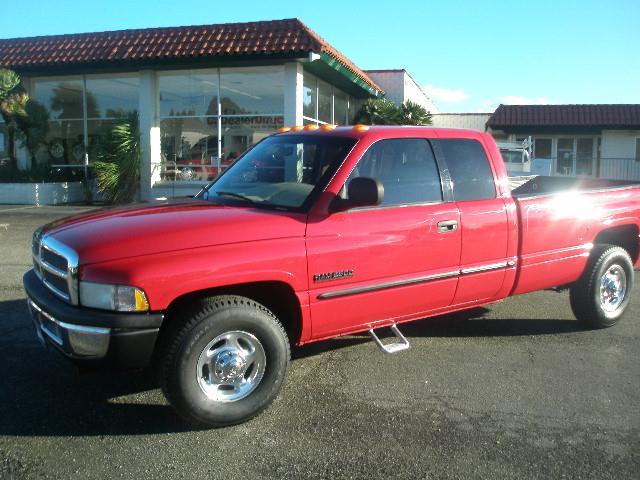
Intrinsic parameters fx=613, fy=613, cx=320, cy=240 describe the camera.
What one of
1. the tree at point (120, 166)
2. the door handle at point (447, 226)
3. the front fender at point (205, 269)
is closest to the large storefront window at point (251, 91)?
the tree at point (120, 166)

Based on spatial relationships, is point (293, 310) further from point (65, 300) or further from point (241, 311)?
point (65, 300)

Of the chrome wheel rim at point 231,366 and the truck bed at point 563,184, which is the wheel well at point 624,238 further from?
the chrome wheel rim at point 231,366

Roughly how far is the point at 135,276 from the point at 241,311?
0.67m

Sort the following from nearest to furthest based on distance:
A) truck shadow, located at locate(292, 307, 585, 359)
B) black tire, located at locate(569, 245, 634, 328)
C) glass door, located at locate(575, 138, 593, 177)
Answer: truck shadow, located at locate(292, 307, 585, 359) → black tire, located at locate(569, 245, 634, 328) → glass door, located at locate(575, 138, 593, 177)

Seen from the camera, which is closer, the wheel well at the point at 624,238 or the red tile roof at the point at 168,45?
the wheel well at the point at 624,238

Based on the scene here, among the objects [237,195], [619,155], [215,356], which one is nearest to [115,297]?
[215,356]

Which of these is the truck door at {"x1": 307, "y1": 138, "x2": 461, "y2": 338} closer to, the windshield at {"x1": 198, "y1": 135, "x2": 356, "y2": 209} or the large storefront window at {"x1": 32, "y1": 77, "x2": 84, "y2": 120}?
the windshield at {"x1": 198, "y1": 135, "x2": 356, "y2": 209}

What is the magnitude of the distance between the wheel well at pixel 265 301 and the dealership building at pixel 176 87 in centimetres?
1318

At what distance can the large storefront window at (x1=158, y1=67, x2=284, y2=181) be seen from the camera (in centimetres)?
1819

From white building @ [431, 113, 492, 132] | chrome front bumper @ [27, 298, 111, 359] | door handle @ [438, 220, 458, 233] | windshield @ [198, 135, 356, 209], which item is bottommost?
chrome front bumper @ [27, 298, 111, 359]

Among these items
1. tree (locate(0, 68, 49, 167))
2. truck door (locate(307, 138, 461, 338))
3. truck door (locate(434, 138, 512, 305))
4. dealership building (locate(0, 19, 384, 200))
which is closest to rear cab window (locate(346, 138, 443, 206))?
truck door (locate(307, 138, 461, 338))

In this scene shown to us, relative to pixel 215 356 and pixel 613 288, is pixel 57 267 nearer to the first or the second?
pixel 215 356

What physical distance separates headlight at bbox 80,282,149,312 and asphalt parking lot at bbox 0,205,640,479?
806 millimetres

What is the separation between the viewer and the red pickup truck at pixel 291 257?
11.4 ft
